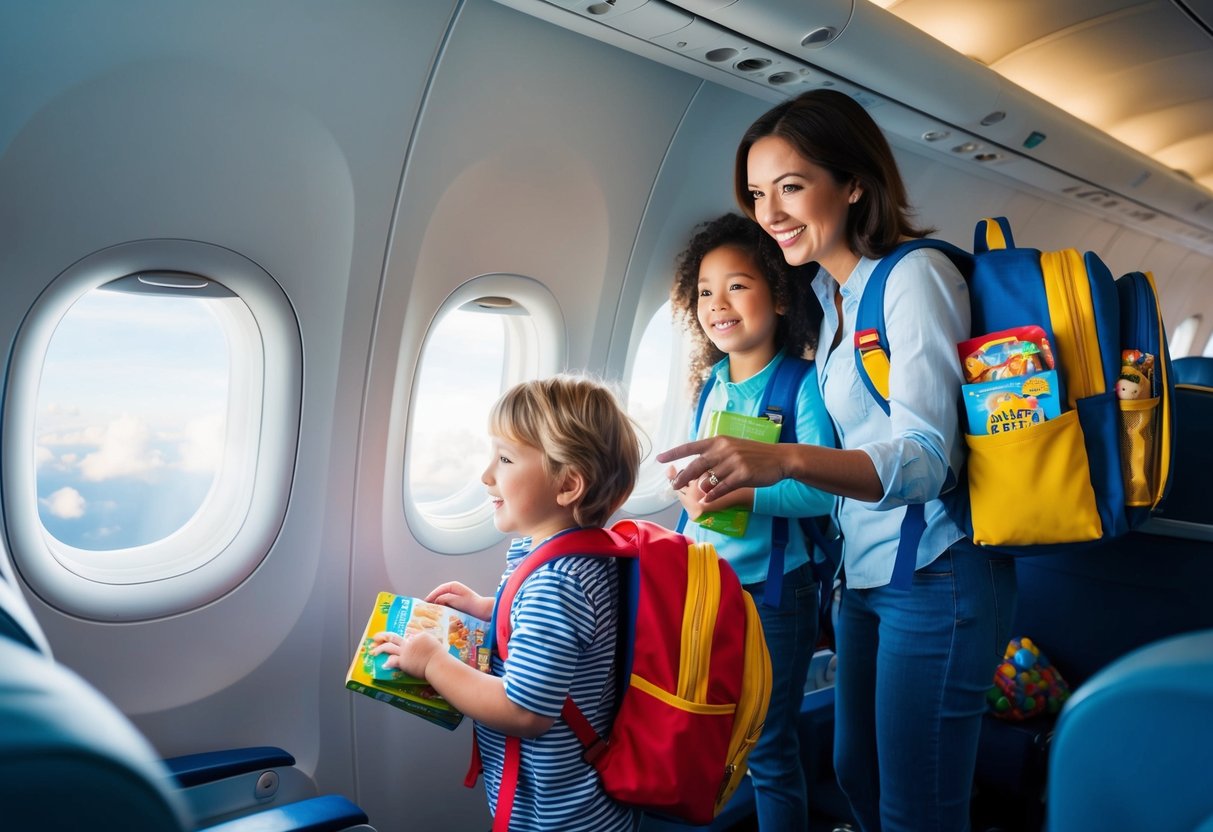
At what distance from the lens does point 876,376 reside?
1.84 m

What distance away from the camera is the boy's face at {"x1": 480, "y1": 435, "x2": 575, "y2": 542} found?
190 cm

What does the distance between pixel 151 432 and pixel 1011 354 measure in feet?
7.44

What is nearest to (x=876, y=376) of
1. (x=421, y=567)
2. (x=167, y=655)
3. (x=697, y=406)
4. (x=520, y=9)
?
(x=697, y=406)

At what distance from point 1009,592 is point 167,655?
2.11 meters

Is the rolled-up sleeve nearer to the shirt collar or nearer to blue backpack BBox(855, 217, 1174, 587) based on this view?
blue backpack BBox(855, 217, 1174, 587)

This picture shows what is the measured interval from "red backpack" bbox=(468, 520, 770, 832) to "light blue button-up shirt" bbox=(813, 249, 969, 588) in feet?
1.22

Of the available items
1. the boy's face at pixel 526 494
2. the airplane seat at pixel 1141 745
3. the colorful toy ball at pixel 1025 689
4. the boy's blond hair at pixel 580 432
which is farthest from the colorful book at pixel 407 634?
the colorful toy ball at pixel 1025 689

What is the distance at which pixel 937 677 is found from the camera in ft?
6.02

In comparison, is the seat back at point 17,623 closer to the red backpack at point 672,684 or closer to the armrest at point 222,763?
the red backpack at point 672,684

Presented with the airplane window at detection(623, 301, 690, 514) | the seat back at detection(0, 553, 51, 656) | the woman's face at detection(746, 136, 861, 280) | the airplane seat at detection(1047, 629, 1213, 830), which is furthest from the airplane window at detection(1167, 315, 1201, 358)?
the seat back at detection(0, 553, 51, 656)

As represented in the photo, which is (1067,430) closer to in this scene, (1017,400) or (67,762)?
(1017,400)

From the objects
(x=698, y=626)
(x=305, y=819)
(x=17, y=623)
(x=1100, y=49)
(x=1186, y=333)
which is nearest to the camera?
(x=17, y=623)

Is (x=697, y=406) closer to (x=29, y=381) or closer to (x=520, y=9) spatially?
(x=520, y=9)

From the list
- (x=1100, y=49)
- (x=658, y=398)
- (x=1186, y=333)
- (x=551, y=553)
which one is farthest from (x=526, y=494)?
(x=1186, y=333)
